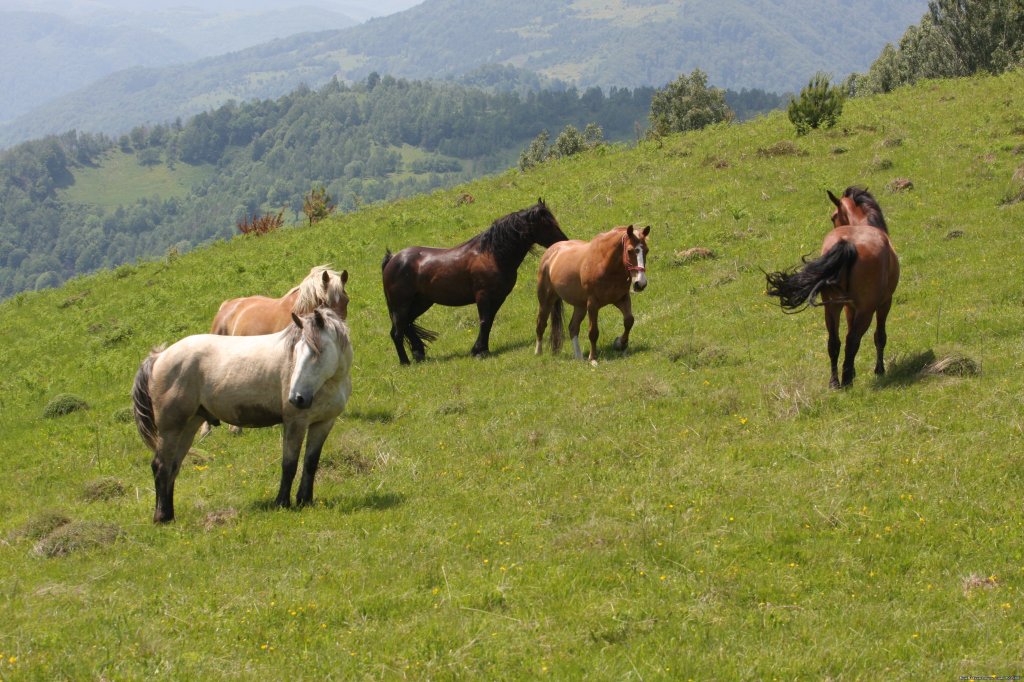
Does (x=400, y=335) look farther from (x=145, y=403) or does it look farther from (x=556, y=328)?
(x=145, y=403)

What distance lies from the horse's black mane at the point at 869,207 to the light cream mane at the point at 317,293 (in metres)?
8.41

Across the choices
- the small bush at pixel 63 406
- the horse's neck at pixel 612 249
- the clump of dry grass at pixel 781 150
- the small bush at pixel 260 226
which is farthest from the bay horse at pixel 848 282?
the small bush at pixel 260 226

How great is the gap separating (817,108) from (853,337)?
76.0 ft

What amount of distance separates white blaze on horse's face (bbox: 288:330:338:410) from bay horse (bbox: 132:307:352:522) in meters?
0.10

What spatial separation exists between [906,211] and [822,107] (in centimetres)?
1129

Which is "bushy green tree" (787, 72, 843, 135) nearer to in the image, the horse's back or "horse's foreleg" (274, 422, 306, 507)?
the horse's back

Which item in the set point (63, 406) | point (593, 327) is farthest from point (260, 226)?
point (593, 327)

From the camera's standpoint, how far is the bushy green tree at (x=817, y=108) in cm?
3403

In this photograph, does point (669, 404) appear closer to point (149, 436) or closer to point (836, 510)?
point (836, 510)

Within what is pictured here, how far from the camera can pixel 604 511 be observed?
34.2 feet

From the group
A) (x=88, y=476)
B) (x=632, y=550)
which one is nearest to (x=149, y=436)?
(x=88, y=476)

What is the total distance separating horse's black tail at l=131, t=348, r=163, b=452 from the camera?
463 inches

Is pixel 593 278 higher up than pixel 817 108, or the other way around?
pixel 817 108

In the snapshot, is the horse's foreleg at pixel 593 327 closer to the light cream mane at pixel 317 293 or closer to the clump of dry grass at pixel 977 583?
the light cream mane at pixel 317 293
